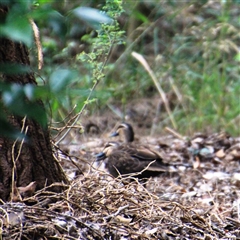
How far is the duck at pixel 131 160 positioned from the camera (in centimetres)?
602

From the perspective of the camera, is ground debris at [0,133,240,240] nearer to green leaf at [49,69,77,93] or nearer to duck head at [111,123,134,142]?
green leaf at [49,69,77,93]

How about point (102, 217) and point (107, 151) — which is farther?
point (107, 151)

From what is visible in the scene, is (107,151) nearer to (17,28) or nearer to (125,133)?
(125,133)

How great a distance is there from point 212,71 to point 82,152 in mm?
3673

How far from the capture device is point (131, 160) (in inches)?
242

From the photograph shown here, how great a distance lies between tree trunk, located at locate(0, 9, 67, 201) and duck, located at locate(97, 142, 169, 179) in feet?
8.31

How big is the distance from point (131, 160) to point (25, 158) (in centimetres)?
286

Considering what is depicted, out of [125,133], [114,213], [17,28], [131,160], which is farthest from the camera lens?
[125,133]

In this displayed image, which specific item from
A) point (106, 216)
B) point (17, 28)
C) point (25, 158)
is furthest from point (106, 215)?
point (17, 28)

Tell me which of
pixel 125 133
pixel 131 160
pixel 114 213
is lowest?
pixel 125 133

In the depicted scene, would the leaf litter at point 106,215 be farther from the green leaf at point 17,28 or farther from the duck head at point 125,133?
the duck head at point 125,133

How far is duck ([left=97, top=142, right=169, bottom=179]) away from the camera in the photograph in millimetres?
6023

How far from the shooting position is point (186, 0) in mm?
10758

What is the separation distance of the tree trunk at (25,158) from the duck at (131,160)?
8.31 feet
